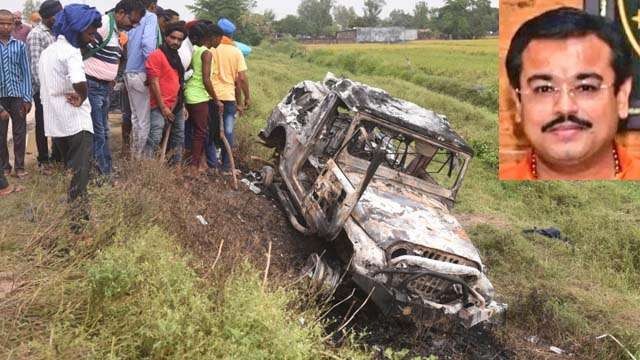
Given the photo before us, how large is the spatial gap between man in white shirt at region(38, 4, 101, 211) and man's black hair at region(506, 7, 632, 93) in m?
3.85

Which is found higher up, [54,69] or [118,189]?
[54,69]

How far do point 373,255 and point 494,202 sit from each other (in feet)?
23.0

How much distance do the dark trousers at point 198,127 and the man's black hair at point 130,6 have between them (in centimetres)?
121

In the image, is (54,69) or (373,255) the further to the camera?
(373,255)

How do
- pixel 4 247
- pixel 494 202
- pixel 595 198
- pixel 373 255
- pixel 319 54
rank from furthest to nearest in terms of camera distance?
pixel 319 54 < pixel 595 198 < pixel 494 202 < pixel 373 255 < pixel 4 247

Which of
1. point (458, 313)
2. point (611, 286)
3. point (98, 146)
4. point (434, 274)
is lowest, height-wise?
point (611, 286)

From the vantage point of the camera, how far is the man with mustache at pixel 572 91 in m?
6.17

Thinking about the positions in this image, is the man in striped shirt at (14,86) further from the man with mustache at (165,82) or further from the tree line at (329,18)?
the tree line at (329,18)

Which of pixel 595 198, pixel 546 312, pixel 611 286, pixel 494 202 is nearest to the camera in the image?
pixel 546 312

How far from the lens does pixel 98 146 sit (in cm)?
638

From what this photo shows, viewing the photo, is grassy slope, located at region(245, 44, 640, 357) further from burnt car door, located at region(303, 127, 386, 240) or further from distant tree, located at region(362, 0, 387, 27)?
distant tree, located at region(362, 0, 387, 27)

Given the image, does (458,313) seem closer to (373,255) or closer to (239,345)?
(373,255)

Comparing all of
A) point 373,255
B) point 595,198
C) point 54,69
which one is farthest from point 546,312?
point 595,198

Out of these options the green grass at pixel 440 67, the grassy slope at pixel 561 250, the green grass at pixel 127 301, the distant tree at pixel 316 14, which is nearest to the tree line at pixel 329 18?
the distant tree at pixel 316 14
